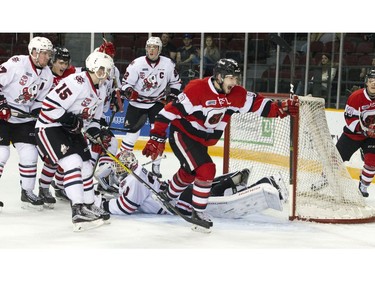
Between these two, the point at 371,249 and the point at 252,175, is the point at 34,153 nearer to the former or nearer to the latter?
the point at 252,175

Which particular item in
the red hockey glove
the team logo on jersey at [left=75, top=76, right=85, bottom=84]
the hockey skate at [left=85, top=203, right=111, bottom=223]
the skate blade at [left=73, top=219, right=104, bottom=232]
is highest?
the team logo on jersey at [left=75, top=76, right=85, bottom=84]

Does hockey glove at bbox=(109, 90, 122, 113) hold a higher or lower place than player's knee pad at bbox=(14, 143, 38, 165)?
higher

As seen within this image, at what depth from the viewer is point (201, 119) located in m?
4.11

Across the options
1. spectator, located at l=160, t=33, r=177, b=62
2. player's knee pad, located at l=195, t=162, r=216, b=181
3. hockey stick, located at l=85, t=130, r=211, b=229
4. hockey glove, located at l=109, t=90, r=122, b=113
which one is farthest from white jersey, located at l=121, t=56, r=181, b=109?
spectator, located at l=160, t=33, r=177, b=62

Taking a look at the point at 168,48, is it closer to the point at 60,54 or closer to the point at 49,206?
the point at 60,54

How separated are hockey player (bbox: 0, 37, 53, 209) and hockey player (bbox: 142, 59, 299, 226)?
32.0 inches

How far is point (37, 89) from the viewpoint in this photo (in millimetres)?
4516

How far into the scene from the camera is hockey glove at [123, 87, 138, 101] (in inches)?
225

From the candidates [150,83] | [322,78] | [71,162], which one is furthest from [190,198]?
[322,78]

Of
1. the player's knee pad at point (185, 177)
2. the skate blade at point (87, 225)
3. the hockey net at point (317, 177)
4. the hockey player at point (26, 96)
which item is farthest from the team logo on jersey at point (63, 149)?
the hockey net at point (317, 177)

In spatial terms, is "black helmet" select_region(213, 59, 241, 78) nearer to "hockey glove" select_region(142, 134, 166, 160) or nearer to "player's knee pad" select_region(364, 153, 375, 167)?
"hockey glove" select_region(142, 134, 166, 160)

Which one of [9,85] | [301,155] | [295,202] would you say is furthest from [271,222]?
[9,85]

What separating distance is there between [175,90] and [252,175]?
90 centimetres

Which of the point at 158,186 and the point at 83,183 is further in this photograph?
the point at 158,186
